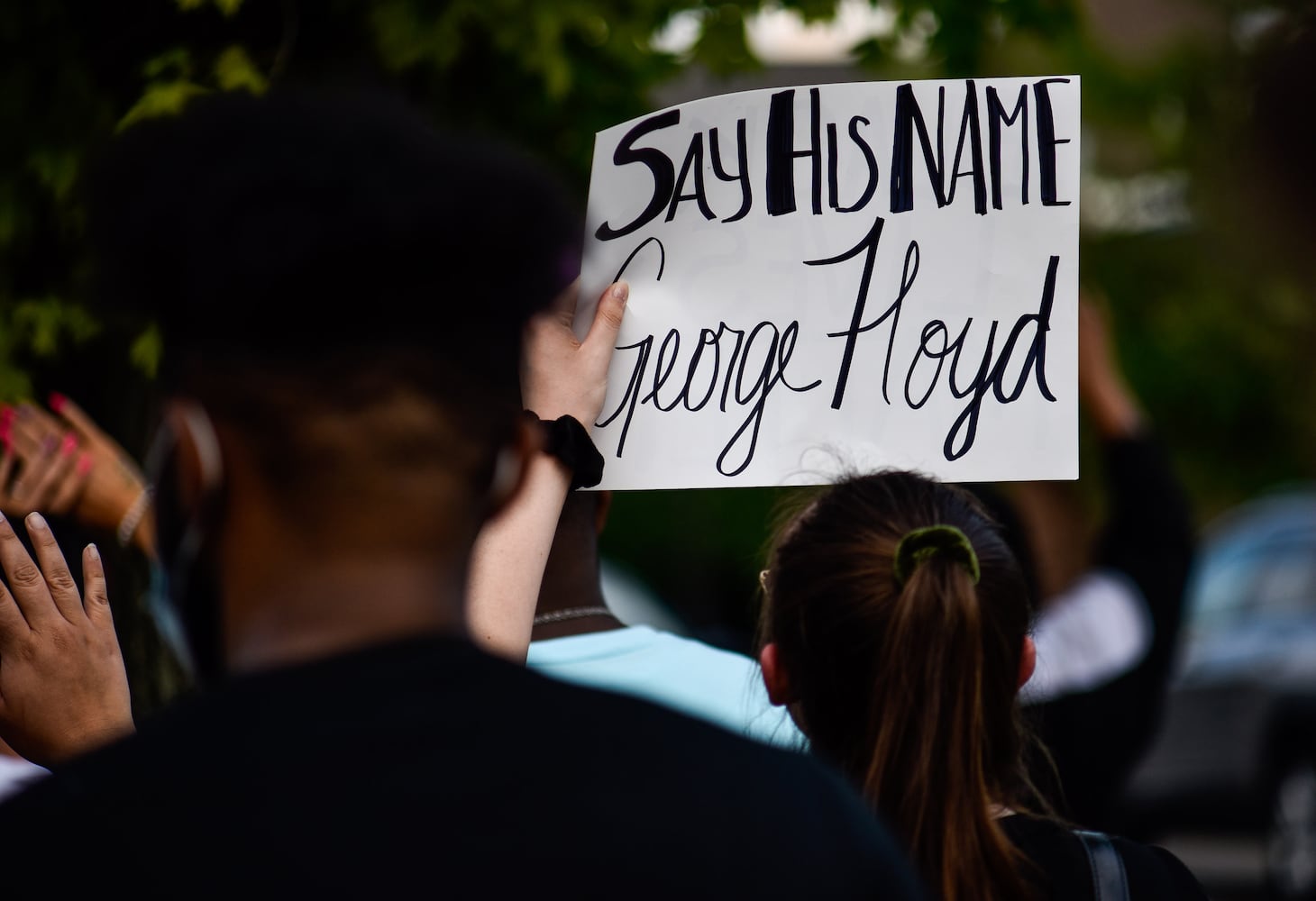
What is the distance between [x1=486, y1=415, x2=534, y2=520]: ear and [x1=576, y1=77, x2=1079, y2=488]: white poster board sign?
3.40 feet

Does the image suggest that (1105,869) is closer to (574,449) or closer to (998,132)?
(574,449)

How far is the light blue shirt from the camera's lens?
253 cm

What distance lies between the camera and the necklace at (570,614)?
2652 mm

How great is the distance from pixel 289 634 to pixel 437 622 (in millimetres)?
104

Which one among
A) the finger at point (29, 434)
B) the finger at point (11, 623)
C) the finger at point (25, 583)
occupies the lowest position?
the finger at point (11, 623)

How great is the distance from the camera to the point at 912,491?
7.39ft

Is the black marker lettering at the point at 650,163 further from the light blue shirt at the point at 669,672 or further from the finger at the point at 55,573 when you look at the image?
the finger at the point at 55,573

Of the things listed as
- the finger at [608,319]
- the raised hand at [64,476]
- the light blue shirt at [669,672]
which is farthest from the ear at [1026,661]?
the raised hand at [64,476]

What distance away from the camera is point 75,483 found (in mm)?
2930

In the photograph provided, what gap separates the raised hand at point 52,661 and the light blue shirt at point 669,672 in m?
0.68

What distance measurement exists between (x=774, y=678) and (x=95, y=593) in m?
0.80

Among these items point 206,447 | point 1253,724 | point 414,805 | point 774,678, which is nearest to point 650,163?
point 774,678

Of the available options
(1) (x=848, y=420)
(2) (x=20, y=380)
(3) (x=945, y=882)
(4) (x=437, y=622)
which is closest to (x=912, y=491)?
(1) (x=848, y=420)

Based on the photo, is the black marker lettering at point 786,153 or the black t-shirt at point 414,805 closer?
the black t-shirt at point 414,805
